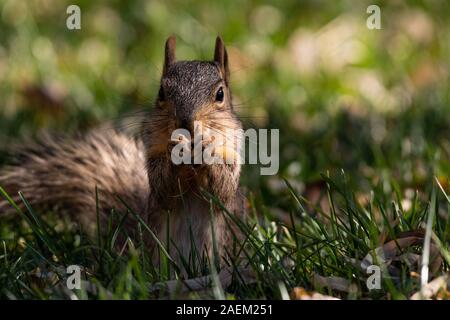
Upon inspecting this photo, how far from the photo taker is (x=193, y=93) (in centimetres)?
251

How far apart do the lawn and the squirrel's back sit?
0.06 metres

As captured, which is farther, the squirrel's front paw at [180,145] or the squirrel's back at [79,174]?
the squirrel's back at [79,174]

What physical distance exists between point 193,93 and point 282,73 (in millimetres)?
2236

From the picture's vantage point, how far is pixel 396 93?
439cm

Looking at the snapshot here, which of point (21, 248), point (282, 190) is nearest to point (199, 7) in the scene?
point (282, 190)

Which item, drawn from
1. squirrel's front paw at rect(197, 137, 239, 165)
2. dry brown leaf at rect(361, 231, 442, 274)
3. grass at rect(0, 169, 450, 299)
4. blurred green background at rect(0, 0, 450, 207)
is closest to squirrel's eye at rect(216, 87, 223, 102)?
squirrel's front paw at rect(197, 137, 239, 165)

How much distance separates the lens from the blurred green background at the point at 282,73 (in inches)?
140

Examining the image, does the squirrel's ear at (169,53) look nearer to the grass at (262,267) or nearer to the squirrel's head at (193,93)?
the squirrel's head at (193,93)

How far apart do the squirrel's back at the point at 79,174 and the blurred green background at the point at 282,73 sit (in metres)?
0.29
